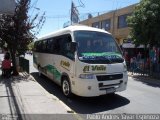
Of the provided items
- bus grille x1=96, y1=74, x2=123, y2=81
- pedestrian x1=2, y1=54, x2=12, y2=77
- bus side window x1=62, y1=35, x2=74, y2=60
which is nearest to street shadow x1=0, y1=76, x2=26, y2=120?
bus side window x1=62, y1=35, x2=74, y2=60

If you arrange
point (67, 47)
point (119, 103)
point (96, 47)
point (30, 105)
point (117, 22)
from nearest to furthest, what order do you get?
point (30, 105) → point (119, 103) → point (96, 47) → point (67, 47) → point (117, 22)

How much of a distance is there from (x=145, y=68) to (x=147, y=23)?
477 centimetres

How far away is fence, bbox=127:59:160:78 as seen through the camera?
21300 millimetres

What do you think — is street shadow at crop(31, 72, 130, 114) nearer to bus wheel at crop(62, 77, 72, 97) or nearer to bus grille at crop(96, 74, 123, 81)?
bus wheel at crop(62, 77, 72, 97)

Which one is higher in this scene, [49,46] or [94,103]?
[49,46]

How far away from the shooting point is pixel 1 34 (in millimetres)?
16922

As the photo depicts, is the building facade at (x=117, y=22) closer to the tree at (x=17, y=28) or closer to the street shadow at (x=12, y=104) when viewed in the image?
the tree at (x=17, y=28)

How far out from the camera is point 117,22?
123 ft

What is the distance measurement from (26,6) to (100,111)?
9.89m

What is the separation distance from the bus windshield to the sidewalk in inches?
74.6

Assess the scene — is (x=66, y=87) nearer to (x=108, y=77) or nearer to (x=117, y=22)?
(x=108, y=77)

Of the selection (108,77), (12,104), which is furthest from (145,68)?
(12,104)

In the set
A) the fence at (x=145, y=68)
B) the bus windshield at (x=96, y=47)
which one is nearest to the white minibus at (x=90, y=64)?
the bus windshield at (x=96, y=47)

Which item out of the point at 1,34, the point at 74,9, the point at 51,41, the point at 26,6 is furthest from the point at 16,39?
the point at 74,9
